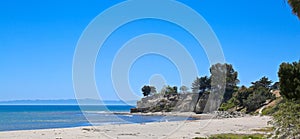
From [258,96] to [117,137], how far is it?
1826 inches

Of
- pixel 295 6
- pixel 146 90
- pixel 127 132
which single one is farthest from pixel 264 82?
pixel 295 6

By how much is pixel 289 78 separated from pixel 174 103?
6526cm

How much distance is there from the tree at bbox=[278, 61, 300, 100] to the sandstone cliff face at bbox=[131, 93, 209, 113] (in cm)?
5218

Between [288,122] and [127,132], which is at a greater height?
[127,132]

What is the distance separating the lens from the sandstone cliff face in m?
91.5

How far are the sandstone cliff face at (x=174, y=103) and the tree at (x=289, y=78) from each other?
52.2 meters

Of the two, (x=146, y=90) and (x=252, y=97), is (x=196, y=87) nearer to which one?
(x=252, y=97)

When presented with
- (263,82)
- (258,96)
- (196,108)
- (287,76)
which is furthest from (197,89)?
(287,76)

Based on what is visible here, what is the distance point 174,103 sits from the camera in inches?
4011

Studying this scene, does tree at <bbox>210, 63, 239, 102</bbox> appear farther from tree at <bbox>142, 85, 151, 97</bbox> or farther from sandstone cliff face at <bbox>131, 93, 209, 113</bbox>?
tree at <bbox>142, 85, 151, 97</bbox>

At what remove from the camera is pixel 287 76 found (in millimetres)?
37812

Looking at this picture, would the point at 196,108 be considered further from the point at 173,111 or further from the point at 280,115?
the point at 280,115

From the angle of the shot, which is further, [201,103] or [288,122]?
[201,103]

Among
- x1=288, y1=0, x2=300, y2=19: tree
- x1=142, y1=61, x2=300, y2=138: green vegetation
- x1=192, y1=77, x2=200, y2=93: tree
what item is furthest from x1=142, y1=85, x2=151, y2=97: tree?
x1=288, y1=0, x2=300, y2=19: tree
